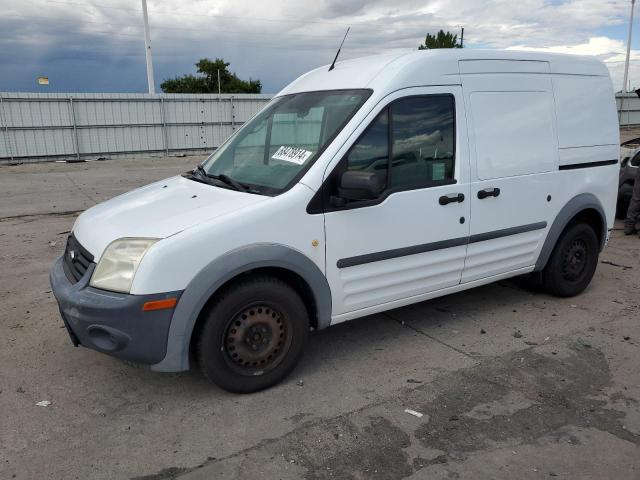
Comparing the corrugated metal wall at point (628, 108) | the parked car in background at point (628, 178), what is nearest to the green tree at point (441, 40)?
the corrugated metal wall at point (628, 108)

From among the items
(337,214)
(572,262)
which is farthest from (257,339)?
(572,262)

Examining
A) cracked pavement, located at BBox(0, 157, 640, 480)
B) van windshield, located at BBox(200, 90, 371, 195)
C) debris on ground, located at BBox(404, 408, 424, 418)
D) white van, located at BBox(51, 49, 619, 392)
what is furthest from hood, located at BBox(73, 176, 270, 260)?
debris on ground, located at BBox(404, 408, 424, 418)

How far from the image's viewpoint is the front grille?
3402 mm

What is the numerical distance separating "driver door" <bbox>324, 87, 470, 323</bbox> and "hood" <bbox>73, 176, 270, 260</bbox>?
629mm

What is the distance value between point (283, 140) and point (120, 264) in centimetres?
→ 147

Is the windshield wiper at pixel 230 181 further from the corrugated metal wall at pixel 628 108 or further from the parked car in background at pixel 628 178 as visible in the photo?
the corrugated metal wall at pixel 628 108

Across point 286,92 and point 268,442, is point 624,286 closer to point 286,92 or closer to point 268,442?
point 286,92

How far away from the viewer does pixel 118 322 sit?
3066 millimetres

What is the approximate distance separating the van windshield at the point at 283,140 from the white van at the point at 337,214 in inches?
0.7

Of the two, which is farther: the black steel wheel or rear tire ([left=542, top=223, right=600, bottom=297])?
rear tire ([left=542, top=223, right=600, bottom=297])

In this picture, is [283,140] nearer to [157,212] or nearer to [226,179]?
[226,179]

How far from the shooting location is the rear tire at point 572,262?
16.8ft

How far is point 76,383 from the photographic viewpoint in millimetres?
3699

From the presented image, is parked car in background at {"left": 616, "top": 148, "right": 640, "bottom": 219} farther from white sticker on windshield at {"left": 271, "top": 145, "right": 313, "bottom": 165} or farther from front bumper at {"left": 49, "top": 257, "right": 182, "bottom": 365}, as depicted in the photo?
front bumper at {"left": 49, "top": 257, "right": 182, "bottom": 365}
